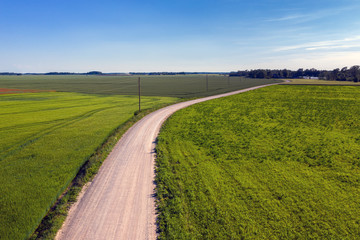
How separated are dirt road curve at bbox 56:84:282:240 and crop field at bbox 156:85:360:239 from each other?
90 cm

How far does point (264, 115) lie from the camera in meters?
36.7

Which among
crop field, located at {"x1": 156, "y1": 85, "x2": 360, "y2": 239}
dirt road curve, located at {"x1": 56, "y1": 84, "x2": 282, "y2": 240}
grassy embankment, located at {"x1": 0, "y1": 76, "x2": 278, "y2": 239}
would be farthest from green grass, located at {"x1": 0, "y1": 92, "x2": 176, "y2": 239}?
crop field, located at {"x1": 156, "y1": 85, "x2": 360, "y2": 239}

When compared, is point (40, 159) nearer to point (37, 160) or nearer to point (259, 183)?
point (37, 160)

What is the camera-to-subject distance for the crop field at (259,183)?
1027cm

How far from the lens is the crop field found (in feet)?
33.7

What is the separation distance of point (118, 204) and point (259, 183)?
9.62 m

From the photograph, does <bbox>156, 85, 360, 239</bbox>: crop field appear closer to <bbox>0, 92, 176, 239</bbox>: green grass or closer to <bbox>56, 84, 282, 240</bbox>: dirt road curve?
<bbox>56, 84, 282, 240</bbox>: dirt road curve

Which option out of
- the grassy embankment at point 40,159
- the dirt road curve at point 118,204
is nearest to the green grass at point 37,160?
the grassy embankment at point 40,159

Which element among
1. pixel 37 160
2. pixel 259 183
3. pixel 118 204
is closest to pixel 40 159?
pixel 37 160

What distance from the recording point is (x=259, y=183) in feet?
46.5

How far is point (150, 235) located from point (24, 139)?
22.2m

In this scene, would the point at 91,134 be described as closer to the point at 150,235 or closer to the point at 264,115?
the point at 150,235

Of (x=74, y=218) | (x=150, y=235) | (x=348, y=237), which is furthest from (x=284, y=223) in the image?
(x=74, y=218)

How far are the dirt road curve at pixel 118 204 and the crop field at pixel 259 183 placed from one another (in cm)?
90
